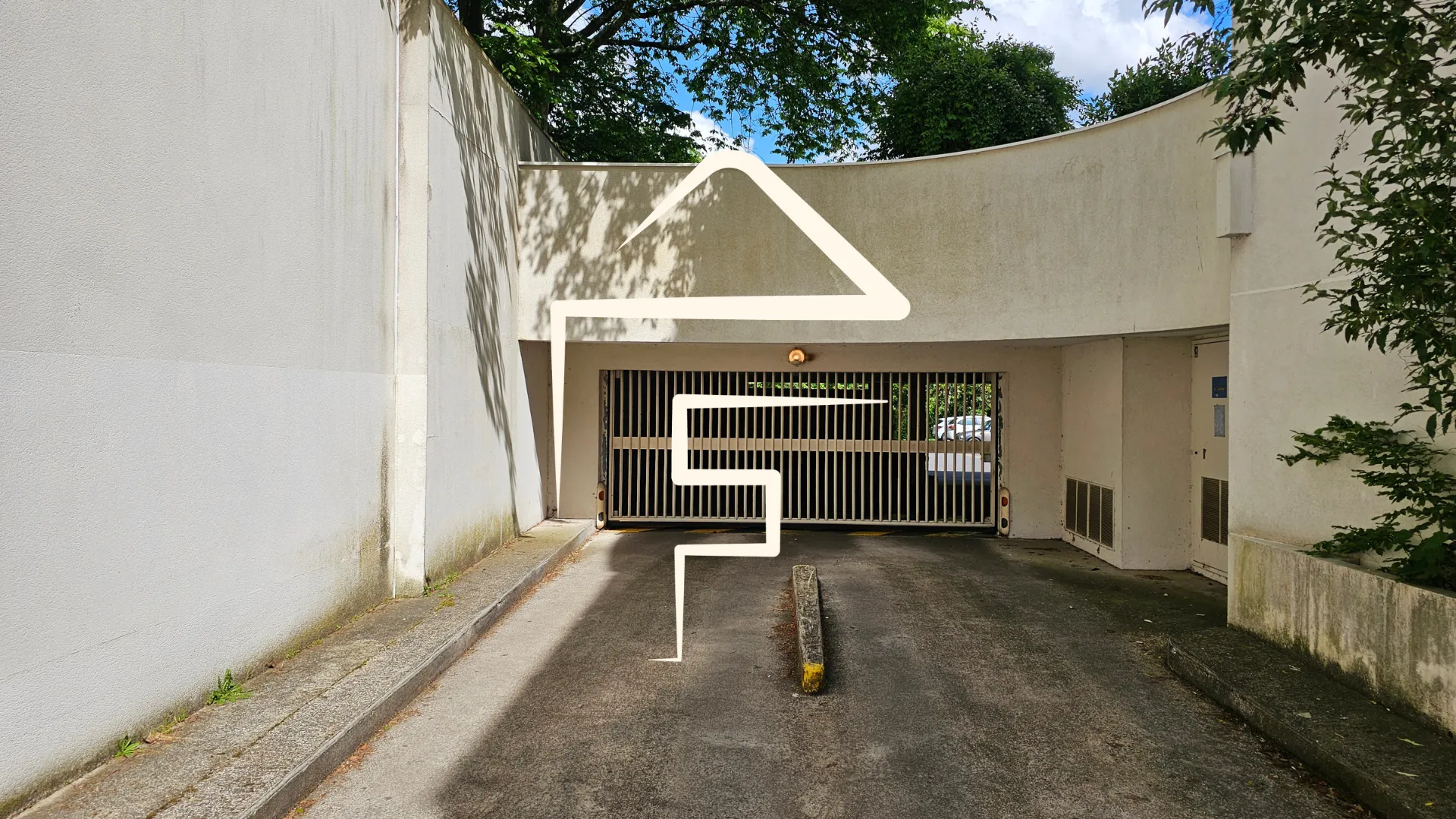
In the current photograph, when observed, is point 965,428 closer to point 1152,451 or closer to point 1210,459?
point 1152,451

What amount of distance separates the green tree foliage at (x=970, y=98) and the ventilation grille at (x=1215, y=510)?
928 cm

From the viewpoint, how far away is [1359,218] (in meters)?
4.29

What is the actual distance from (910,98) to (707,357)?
25.9 ft

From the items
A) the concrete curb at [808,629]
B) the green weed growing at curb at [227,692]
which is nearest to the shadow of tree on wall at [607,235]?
the concrete curb at [808,629]

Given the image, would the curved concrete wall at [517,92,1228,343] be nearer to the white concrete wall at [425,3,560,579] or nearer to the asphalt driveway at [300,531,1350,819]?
the white concrete wall at [425,3,560,579]

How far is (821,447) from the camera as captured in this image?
1192cm

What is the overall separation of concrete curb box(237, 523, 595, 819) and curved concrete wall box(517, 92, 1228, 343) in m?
4.01

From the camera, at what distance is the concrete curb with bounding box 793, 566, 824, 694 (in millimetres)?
5438

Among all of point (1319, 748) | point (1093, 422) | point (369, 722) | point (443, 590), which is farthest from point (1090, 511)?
point (369, 722)

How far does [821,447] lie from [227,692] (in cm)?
819

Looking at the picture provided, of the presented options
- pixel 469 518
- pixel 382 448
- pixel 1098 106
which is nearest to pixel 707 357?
pixel 469 518

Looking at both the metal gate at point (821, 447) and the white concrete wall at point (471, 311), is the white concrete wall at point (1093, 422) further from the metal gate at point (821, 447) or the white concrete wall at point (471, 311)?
the white concrete wall at point (471, 311)

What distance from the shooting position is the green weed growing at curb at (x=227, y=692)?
466 cm

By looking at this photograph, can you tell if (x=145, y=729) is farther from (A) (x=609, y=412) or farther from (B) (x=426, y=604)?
(A) (x=609, y=412)
